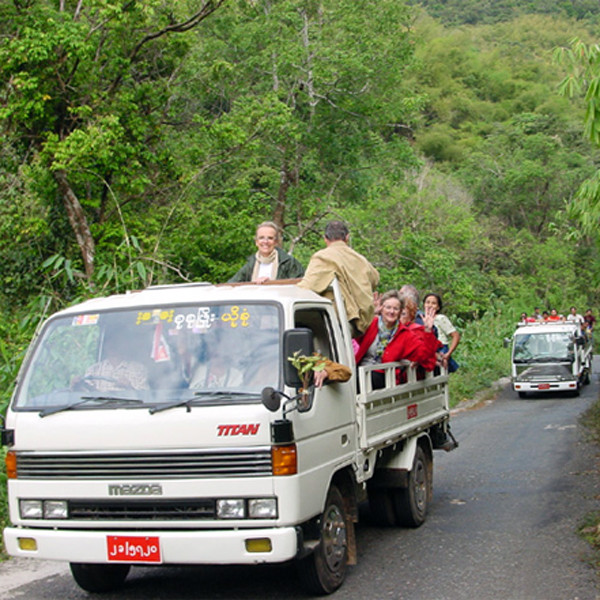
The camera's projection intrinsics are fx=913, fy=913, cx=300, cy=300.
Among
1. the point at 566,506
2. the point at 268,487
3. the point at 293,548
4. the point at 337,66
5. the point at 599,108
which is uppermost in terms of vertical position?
the point at 337,66

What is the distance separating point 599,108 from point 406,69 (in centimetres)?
2265

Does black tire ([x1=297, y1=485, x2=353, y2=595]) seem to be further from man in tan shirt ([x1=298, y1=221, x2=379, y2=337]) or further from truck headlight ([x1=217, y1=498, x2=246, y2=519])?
man in tan shirt ([x1=298, y1=221, x2=379, y2=337])

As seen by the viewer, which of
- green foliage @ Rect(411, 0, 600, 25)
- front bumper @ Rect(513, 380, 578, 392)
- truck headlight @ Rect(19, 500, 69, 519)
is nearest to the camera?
truck headlight @ Rect(19, 500, 69, 519)

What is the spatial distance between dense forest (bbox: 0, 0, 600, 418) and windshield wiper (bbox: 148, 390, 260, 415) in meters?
2.85

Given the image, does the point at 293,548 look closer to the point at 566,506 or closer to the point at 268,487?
the point at 268,487

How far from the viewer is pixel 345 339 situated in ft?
22.0

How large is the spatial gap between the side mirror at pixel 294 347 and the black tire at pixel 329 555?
1.01 meters

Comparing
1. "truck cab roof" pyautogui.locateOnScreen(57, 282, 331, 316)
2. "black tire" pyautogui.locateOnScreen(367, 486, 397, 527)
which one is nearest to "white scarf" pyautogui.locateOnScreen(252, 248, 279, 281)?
"truck cab roof" pyautogui.locateOnScreen(57, 282, 331, 316)

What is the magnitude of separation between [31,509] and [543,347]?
22285 millimetres

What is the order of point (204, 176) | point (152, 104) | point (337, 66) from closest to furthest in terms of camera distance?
point (152, 104) → point (204, 176) → point (337, 66)

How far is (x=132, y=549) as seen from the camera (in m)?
5.47

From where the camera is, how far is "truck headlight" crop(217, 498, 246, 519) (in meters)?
5.38

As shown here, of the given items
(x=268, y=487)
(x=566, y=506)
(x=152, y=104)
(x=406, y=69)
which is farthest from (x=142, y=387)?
(x=406, y=69)

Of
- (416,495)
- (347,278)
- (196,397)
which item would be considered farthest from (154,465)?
(416,495)
